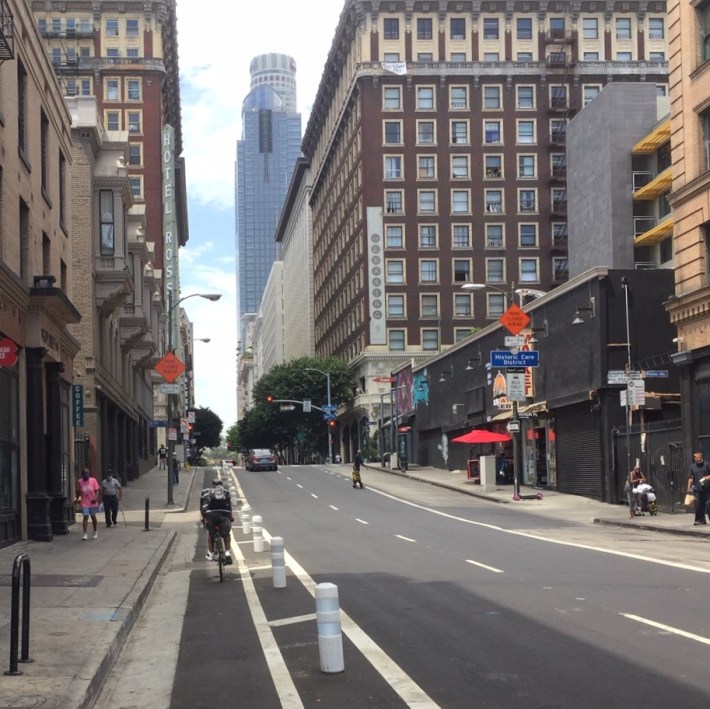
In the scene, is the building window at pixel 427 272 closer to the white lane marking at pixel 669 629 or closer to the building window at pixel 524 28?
the building window at pixel 524 28

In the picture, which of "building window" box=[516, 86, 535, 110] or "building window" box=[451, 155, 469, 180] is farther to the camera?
"building window" box=[516, 86, 535, 110]

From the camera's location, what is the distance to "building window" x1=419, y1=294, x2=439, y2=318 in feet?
312

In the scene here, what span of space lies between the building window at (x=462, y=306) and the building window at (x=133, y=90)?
34.4 m

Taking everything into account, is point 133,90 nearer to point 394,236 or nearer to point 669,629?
point 394,236

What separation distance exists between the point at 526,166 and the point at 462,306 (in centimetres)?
1399

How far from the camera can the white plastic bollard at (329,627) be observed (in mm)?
9219

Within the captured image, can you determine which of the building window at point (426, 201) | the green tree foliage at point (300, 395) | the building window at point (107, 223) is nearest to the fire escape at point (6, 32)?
the building window at point (107, 223)

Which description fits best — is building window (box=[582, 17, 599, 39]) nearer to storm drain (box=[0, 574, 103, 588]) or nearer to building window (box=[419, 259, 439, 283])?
building window (box=[419, 259, 439, 283])

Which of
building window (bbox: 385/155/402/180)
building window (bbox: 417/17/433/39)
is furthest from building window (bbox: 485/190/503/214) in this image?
building window (bbox: 417/17/433/39)

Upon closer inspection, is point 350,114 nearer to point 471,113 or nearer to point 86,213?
point 471,113

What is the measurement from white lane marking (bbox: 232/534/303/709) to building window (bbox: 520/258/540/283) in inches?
3180

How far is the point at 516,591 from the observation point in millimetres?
15070

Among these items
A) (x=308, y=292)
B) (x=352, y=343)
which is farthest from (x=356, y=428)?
(x=308, y=292)

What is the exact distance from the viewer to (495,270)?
95750 mm
